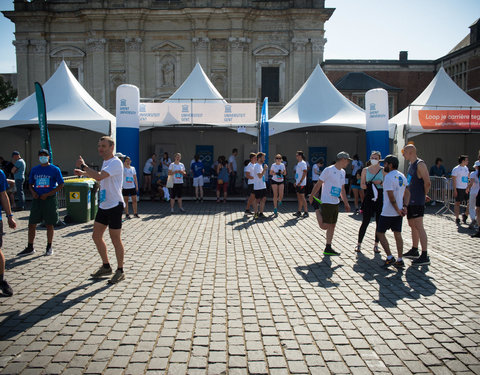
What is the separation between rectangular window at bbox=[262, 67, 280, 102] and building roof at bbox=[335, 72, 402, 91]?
4.76 m

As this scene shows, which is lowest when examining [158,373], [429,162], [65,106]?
[158,373]

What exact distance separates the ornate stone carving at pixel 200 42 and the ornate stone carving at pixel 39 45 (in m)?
11.7

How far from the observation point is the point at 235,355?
3.52 meters

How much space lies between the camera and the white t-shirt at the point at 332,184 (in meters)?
7.11

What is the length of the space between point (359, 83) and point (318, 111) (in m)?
18.8

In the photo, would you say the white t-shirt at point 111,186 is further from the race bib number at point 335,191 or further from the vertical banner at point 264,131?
the vertical banner at point 264,131

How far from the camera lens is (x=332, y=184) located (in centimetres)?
712

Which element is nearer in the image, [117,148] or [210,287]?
[210,287]

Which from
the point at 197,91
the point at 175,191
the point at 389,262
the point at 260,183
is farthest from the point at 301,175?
the point at 197,91

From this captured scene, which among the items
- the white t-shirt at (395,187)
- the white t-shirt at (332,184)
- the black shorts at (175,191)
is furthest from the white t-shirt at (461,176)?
the black shorts at (175,191)

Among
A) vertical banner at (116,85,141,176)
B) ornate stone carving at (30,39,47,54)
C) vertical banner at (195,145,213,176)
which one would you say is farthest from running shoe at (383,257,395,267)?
ornate stone carving at (30,39,47,54)

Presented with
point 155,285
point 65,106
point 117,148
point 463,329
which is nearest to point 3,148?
A: point 65,106

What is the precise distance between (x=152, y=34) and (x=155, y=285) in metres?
29.7

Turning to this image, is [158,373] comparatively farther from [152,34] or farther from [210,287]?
[152,34]
